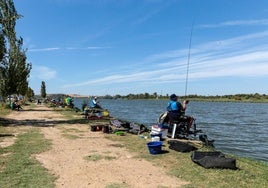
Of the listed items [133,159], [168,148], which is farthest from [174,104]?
[133,159]

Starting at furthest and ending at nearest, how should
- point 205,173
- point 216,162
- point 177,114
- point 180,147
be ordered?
point 177,114, point 180,147, point 216,162, point 205,173

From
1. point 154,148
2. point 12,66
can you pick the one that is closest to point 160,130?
point 154,148

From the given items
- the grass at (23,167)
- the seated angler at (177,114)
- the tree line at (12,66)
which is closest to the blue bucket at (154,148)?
the grass at (23,167)

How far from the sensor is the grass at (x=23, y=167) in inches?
261

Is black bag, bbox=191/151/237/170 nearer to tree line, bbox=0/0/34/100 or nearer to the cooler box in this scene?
the cooler box

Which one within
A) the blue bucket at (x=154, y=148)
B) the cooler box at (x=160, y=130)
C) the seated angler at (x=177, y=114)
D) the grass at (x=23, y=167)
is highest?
the seated angler at (x=177, y=114)

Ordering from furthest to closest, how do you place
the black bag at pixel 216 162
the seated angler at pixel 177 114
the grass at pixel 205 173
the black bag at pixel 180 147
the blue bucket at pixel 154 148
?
the seated angler at pixel 177 114 < the black bag at pixel 180 147 < the blue bucket at pixel 154 148 < the black bag at pixel 216 162 < the grass at pixel 205 173

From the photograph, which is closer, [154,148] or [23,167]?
[23,167]

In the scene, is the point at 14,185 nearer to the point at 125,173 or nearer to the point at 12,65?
the point at 125,173

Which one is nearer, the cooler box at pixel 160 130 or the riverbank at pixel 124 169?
the riverbank at pixel 124 169

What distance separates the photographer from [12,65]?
31.9m

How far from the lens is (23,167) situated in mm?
7871

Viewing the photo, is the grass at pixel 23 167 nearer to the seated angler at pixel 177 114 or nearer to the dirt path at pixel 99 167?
the dirt path at pixel 99 167

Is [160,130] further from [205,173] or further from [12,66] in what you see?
[12,66]
